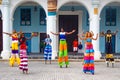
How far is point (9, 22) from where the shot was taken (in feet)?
82.9

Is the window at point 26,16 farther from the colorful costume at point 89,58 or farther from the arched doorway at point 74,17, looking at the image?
the colorful costume at point 89,58

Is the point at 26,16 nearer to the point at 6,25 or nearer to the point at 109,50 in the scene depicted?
the point at 6,25

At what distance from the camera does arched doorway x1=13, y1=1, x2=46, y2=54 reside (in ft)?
93.8

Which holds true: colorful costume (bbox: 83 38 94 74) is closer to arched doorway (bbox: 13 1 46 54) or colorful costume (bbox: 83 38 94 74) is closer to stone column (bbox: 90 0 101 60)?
stone column (bbox: 90 0 101 60)

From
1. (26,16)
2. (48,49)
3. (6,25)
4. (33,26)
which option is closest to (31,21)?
(33,26)

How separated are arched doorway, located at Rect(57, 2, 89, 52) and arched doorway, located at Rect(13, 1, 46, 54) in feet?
4.57

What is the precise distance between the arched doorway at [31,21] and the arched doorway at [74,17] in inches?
54.8

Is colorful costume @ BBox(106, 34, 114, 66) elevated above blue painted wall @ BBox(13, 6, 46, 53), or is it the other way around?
blue painted wall @ BBox(13, 6, 46, 53)

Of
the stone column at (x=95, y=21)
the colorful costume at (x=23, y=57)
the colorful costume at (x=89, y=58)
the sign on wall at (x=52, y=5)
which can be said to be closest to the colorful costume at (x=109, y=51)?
the colorful costume at (x=89, y=58)

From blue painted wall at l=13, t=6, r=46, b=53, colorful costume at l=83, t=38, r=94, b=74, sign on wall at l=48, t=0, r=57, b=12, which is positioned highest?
sign on wall at l=48, t=0, r=57, b=12

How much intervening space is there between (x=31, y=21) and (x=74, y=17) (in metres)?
3.31

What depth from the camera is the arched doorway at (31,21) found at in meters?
28.6

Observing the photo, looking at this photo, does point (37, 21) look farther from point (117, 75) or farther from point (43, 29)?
point (117, 75)

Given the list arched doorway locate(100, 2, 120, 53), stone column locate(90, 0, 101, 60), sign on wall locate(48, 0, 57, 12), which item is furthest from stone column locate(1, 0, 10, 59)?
arched doorway locate(100, 2, 120, 53)
